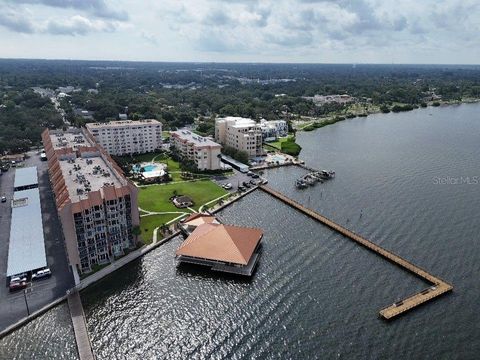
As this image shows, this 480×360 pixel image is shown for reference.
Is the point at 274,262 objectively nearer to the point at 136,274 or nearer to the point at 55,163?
the point at 136,274

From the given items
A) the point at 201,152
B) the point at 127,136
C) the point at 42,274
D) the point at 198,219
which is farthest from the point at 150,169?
the point at 42,274

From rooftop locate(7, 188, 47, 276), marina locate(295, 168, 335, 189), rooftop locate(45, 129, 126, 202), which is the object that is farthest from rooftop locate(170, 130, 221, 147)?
rooftop locate(7, 188, 47, 276)

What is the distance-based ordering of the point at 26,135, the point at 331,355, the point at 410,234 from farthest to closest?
the point at 26,135
the point at 410,234
the point at 331,355

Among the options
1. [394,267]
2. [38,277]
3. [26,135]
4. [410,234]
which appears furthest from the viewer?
[26,135]

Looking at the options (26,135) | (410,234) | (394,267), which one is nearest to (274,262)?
(394,267)

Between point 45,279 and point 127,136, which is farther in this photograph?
point 127,136

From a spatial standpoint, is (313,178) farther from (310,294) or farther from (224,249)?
(310,294)
